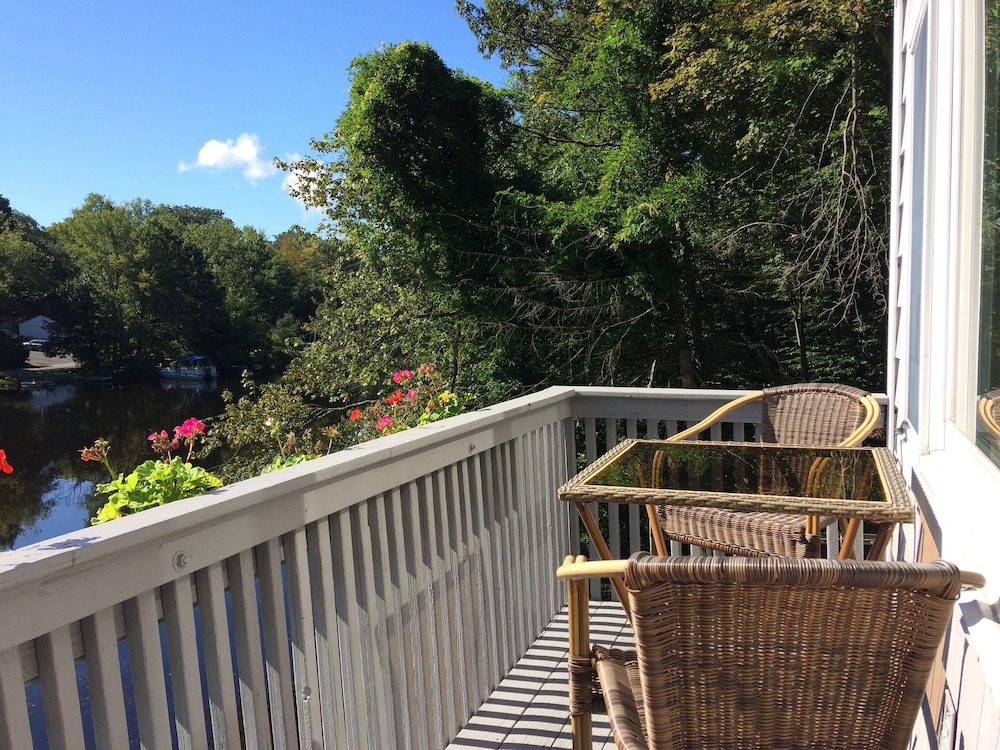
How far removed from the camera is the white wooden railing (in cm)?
103

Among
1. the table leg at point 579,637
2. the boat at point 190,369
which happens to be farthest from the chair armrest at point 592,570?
the boat at point 190,369

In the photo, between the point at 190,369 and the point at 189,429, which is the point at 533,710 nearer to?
the point at 189,429

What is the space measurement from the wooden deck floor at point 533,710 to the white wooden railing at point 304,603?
60mm

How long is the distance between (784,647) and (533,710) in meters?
1.59

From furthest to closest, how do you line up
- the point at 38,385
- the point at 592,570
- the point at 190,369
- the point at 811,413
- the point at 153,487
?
the point at 190,369
the point at 38,385
the point at 811,413
the point at 153,487
the point at 592,570

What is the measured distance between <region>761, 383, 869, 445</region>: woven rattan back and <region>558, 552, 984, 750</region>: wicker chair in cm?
191

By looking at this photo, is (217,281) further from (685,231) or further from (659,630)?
(659,630)

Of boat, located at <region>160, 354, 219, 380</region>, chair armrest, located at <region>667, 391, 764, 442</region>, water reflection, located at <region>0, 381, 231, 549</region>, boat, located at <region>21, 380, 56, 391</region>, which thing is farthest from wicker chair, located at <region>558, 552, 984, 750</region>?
boat, located at <region>160, 354, 219, 380</region>

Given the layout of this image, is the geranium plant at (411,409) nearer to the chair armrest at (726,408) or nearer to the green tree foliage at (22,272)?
the chair armrest at (726,408)

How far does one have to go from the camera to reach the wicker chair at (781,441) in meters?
2.42

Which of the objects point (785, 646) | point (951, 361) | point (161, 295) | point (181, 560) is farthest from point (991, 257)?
point (161, 295)

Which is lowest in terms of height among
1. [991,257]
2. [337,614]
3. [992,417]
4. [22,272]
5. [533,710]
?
[533,710]

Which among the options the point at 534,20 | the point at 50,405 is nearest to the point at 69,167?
the point at 50,405

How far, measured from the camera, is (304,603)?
5.06 feet
